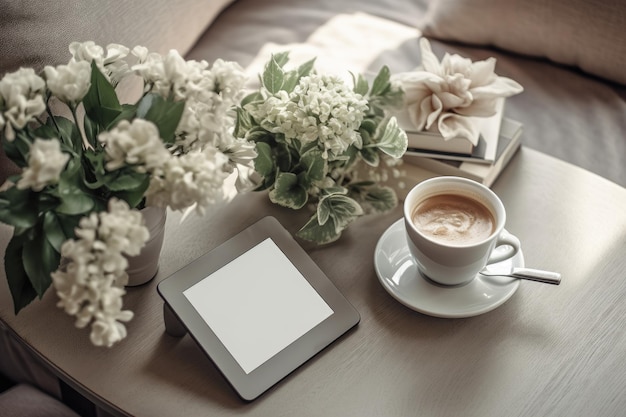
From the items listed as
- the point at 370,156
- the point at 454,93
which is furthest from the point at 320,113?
the point at 454,93

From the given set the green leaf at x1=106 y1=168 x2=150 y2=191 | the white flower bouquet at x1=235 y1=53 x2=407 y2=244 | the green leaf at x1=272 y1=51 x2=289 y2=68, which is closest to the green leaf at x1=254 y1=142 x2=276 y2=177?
the white flower bouquet at x1=235 y1=53 x2=407 y2=244

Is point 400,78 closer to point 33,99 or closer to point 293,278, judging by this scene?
point 293,278

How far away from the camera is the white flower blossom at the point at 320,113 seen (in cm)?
78

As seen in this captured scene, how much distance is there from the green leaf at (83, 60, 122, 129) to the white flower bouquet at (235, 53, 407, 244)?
0.63 ft

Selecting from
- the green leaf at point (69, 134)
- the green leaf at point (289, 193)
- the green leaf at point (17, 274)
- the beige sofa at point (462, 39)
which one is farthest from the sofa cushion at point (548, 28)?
the green leaf at point (17, 274)

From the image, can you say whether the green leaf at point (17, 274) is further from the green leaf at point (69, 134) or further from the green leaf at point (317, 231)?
the green leaf at point (317, 231)

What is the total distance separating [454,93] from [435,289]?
27 cm

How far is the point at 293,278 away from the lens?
0.81m

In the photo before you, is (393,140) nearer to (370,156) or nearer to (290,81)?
(370,156)

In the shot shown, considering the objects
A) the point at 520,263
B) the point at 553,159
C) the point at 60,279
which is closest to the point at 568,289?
the point at 520,263

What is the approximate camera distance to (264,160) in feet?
2.77

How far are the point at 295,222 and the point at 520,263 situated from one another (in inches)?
11.5

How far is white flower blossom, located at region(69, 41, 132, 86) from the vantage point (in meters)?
0.69

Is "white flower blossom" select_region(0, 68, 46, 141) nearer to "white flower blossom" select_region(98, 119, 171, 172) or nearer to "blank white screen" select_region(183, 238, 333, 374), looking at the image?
"white flower blossom" select_region(98, 119, 171, 172)
